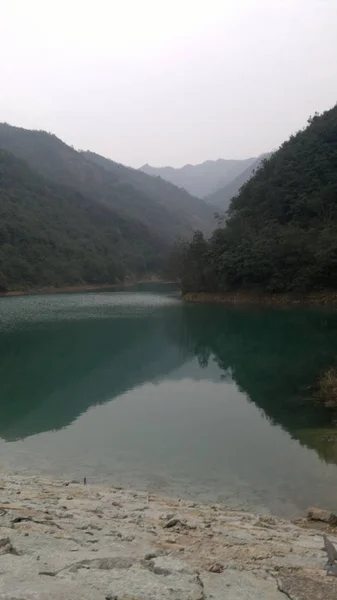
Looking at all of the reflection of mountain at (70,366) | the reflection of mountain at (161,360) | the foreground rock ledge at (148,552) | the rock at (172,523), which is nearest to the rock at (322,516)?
the foreground rock ledge at (148,552)

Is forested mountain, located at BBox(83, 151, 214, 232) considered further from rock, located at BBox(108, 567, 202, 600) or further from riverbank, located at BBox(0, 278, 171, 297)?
rock, located at BBox(108, 567, 202, 600)

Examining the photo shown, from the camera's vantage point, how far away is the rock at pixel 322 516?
19.9ft

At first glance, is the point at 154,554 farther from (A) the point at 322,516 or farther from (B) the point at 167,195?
(B) the point at 167,195

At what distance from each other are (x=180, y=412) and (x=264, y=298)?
26.3 m

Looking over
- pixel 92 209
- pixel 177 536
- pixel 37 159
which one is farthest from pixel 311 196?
pixel 37 159

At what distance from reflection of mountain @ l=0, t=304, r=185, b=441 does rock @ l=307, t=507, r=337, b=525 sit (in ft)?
22.2

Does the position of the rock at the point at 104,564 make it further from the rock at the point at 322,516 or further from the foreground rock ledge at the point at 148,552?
the rock at the point at 322,516

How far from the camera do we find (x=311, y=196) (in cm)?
4241

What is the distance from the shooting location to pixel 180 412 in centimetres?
1239

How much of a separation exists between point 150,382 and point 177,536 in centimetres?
1086

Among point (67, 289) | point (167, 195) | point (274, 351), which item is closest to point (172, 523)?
point (274, 351)

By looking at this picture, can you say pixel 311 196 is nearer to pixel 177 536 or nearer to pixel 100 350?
pixel 100 350

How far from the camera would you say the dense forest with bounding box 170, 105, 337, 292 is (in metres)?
36.1

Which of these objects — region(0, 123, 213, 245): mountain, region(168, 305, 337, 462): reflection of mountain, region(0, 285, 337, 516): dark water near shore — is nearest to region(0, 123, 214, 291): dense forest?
region(0, 123, 213, 245): mountain
